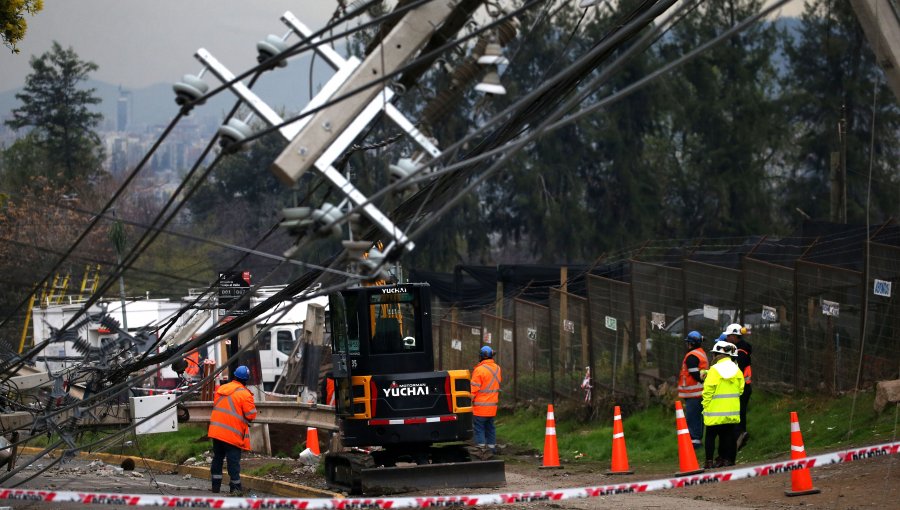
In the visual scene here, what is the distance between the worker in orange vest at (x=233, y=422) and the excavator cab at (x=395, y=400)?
1.30m

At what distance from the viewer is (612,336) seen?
80.0ft

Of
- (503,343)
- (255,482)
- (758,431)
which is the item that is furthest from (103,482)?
(503,343)

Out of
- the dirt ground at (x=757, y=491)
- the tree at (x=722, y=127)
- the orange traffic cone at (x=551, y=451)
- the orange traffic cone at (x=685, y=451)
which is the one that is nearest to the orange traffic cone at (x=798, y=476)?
the dirt ground at (x=757, y=491)

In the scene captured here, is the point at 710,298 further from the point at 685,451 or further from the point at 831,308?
the point at 685,451

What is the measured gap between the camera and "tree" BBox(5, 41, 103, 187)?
6706 cm

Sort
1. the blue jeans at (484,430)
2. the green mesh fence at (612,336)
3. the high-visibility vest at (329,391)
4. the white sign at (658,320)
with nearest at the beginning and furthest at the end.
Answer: the high-visibility vest at (329,391)
the blue jeans at (484,430)
the white sign at (658,320)
the green mesh fence at (612,336)

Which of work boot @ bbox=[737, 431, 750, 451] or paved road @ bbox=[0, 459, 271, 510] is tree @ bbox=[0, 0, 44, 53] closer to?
paved road @ bbox=[0, 459, 271, 510]

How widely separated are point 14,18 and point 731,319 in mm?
11864

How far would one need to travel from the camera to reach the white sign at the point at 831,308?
18.7m

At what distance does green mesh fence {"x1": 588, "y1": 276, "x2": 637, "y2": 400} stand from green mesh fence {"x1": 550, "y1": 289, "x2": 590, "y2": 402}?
406 mm

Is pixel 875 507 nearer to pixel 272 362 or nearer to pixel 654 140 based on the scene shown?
pixel 272 362

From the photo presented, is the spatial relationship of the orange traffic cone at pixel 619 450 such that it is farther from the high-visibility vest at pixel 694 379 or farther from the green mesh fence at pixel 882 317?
the green mesh fence at pixel 882 317

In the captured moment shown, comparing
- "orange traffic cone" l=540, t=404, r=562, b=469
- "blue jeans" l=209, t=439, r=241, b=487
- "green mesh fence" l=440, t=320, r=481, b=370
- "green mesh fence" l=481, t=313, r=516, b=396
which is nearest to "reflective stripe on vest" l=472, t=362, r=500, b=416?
"orange traffic cone" l=540, t=404, r=562, b=469

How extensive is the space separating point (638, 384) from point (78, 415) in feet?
38.6
